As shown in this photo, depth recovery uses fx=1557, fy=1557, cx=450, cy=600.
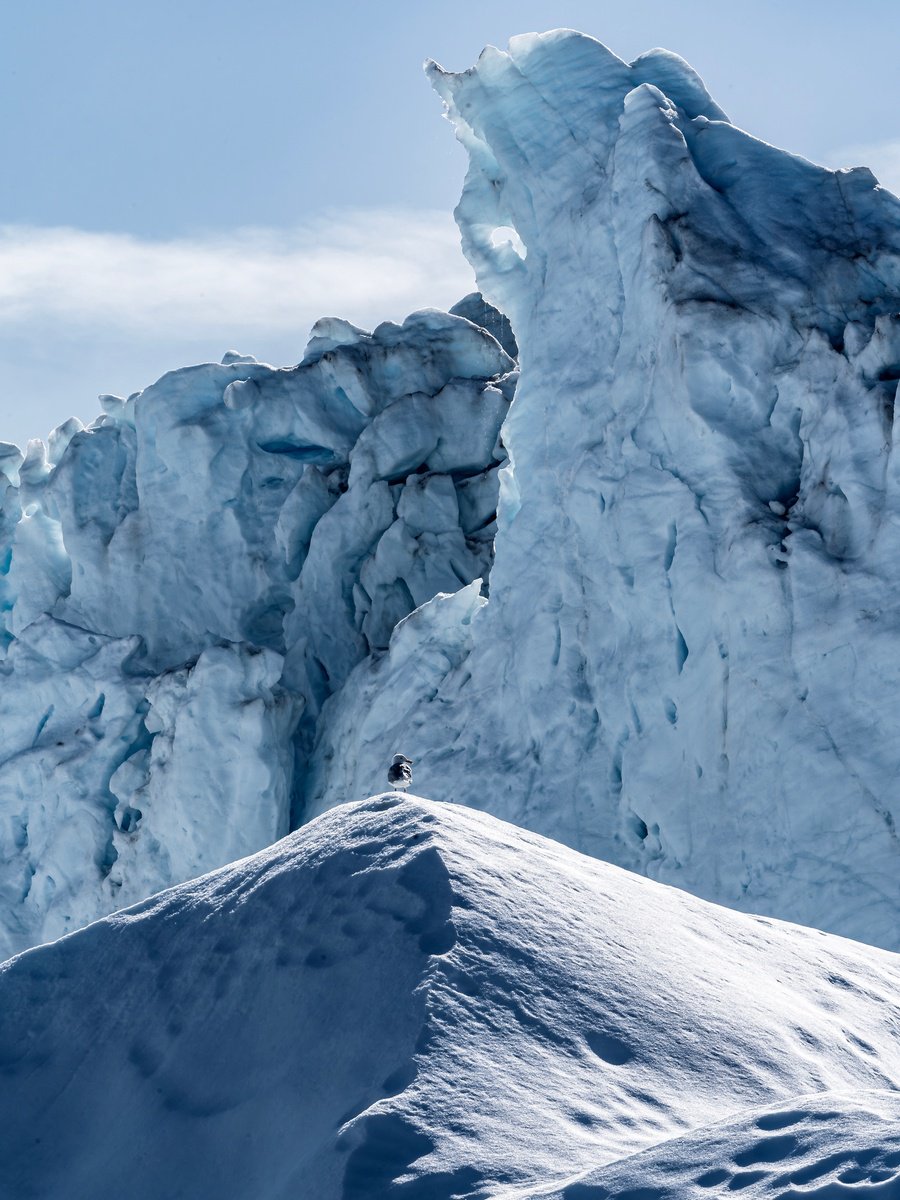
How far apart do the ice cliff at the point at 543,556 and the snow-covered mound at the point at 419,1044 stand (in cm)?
677

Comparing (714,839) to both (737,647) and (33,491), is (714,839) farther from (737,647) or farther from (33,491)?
(33,491)

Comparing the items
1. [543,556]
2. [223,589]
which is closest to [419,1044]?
[543,556]

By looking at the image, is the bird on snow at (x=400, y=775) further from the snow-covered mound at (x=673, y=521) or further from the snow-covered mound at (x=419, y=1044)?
the snow-covered mound at (x=419, y=1044)

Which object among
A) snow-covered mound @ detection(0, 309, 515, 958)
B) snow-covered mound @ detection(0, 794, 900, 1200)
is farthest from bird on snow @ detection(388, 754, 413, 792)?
snow-covered mound @ detection(0, 794, 900, 1200)

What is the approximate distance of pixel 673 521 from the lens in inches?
562

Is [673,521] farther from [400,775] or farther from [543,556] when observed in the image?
[400,775]

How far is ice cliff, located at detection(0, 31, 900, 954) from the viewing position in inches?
516

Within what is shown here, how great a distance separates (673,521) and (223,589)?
8.43 meters

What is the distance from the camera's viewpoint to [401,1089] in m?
4.67

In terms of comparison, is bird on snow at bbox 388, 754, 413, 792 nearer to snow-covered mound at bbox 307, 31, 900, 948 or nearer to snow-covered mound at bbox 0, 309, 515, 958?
snow-covered mound at bbox 307, 31, 900, 948

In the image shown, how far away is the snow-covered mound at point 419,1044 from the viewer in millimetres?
4383

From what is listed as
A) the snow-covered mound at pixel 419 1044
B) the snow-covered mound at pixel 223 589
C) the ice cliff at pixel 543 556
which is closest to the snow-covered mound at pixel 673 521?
the ice cliff at pixel 543 556

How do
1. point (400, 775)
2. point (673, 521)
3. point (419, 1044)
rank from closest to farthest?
point (419, 1044) → point (400, 775) → point (673, 521)

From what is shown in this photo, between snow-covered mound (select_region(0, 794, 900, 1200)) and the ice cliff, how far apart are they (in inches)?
267
